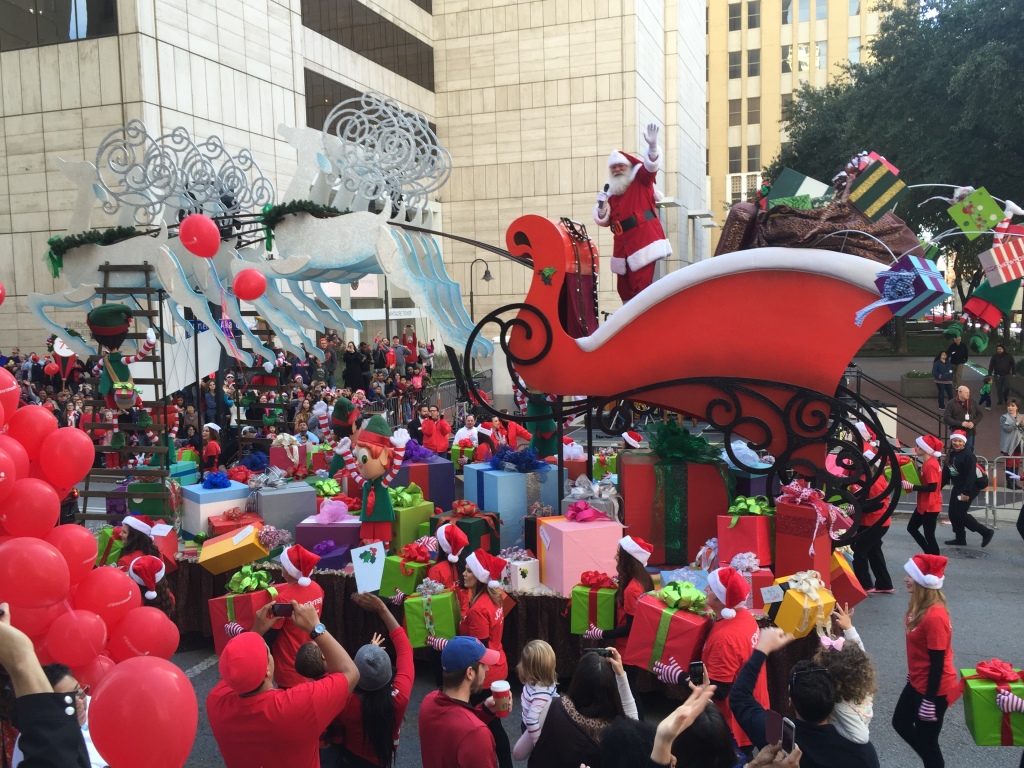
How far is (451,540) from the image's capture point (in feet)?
20.5

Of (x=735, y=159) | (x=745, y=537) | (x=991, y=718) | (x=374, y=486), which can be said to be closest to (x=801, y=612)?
(x=745, y=537)

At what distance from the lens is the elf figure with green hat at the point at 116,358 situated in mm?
9492

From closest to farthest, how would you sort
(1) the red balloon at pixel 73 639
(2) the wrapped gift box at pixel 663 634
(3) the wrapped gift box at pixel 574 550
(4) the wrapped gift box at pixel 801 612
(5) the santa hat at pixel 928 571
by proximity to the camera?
(1) the red balloon at pixel 73 639 → (5) the santa hat at pixel 928 571 → (2) the wrapped gift box at pixel 663 634 → (4) the wrapped gift box at pixel 801 612 → (3) the wrapped gift box at pixel 574 550

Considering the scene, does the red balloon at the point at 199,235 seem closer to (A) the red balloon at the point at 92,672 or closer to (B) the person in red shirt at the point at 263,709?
(A) the red balloon at the point at 92,672

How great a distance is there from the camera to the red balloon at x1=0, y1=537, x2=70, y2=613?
12.3 feet

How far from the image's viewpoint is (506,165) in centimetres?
3397

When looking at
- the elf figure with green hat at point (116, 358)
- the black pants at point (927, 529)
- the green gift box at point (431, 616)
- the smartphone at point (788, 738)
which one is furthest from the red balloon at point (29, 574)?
the black pants at point (927, 529)

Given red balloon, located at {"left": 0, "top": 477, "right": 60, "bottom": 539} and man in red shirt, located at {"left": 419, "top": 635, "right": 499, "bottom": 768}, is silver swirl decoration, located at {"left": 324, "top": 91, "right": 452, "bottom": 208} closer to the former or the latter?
red balloon, located at {"left": 0, "top": 477, "right": 60, "bottom": 539}

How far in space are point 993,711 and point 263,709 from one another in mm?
3334

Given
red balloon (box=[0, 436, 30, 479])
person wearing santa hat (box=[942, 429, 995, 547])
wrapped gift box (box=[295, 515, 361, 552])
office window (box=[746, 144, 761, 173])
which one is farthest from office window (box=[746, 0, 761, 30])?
red balloon (box=[0, 436, 30, 479])

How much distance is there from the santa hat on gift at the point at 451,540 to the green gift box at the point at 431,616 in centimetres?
29

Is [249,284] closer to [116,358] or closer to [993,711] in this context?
[116,358]

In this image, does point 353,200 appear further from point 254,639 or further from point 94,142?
point 94,142

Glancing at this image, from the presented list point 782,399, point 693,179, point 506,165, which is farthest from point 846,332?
point 693,179
